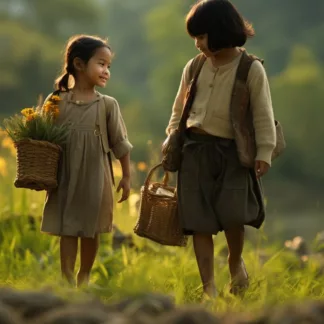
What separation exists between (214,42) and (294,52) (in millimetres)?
31250

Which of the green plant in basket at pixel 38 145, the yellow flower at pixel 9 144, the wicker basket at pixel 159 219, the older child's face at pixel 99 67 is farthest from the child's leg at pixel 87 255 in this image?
the yellow flower at pixel 9 144

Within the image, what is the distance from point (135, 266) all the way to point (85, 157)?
1174 millimetres

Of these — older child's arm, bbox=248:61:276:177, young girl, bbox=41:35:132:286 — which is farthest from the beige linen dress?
older child's arm, bbox=248:61:276:177

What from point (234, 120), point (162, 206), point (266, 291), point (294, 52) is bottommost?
point (266, 291)

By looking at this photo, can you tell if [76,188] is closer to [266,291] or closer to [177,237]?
[177,237]

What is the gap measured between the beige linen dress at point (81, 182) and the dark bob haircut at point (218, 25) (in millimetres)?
712

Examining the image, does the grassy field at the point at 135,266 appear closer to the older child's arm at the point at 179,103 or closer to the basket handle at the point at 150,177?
the basket handle at the point at 150,177

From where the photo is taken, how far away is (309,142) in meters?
30.9

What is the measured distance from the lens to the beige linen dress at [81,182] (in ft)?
18.1

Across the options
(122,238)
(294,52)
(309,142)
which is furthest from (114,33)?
(122,238)

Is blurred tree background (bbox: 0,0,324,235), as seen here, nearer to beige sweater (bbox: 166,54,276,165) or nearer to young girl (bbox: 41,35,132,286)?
young girl (bbox: 41,35,132,286)

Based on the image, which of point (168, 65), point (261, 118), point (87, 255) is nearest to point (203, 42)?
point (261, 118)

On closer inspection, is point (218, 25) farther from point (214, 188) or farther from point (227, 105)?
point (214, 188)

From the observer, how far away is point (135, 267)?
6336 mm
